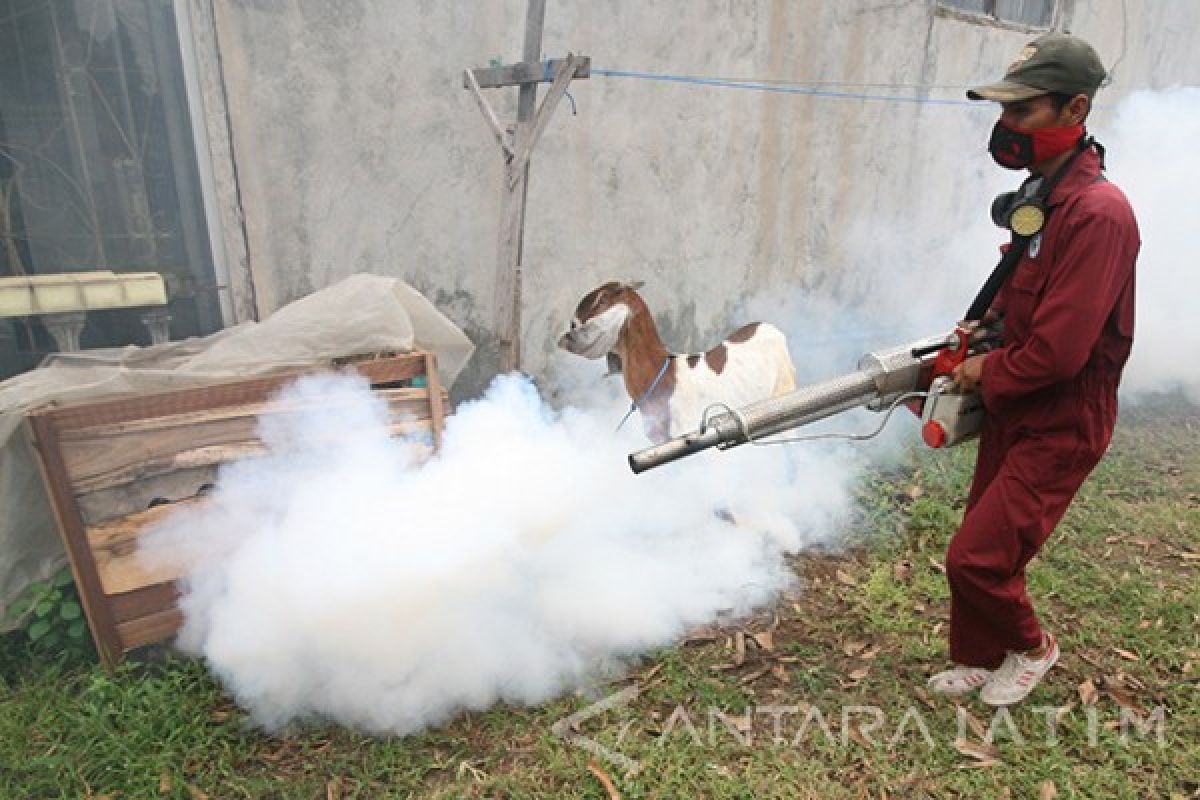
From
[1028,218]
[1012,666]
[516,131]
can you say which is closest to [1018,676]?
[1012,666]

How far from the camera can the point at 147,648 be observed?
11.0 ft

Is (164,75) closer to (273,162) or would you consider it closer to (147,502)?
(273,162)

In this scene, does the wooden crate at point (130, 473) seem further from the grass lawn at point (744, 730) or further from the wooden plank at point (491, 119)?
the wooden plank at point (491, 119)

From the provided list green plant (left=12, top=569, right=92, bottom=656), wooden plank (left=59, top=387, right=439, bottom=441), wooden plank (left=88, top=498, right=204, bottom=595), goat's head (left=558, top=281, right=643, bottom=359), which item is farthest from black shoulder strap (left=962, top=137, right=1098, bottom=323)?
green plant (left=12, top=569, right=92, bottom=656)

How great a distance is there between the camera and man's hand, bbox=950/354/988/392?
114 inches

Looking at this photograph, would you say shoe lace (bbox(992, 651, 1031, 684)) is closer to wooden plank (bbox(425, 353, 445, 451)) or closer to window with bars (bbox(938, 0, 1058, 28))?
wooden plank (bbox(425, 353, 445, 451))

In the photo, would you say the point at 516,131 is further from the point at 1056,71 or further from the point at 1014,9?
the point at 1014,9

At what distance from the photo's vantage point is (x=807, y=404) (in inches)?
119

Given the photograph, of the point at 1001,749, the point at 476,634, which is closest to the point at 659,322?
the point at 476,634

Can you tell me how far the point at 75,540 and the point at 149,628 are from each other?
0.50 m

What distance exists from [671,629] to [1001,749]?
147cm

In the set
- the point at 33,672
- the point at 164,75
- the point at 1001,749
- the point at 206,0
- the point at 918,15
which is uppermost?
the point at 918,15

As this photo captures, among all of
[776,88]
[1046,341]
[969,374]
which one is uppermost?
[776,88]

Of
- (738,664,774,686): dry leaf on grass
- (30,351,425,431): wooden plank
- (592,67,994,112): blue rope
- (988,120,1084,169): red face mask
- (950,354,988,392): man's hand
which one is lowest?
(738,664,774,686): dry leaf on grass
